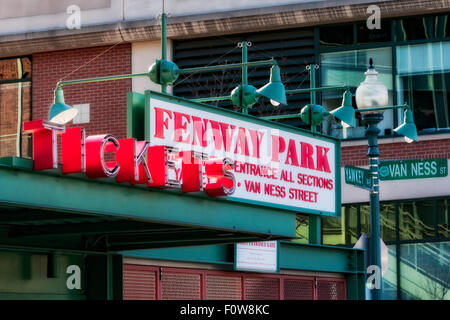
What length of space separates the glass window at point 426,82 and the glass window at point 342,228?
2.80 metres

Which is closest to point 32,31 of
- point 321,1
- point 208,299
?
point 321,1

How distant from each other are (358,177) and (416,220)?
9113 mm

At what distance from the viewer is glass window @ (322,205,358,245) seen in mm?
28922

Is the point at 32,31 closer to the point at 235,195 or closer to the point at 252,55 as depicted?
the point at 252,55

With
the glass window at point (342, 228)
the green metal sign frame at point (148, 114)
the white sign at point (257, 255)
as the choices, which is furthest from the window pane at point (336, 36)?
the green metal sign frame at point (148, 114)

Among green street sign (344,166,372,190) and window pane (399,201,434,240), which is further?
window pane (399,201,434,240)

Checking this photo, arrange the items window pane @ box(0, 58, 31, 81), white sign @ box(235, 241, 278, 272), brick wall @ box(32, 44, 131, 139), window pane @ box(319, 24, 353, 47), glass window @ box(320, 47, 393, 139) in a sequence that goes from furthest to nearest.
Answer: window pane @ box(0, 58, 31, 81)
brick wall @ box(32, 44, 131, 139)
window pane @ box(319, 24, 353, 47)
glass window @ box(320, 47, 393, 139)
white sign @ box(235, 241, 278, 272)

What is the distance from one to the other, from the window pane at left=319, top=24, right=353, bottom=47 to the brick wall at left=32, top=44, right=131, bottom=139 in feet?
18.4

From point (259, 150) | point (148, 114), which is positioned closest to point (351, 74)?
point (259, 150)

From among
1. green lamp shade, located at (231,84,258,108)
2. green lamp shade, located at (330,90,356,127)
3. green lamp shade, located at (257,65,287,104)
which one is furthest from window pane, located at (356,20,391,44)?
green lamp shade, located at (257,65,287,104)

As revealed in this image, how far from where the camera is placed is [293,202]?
17.7 metres

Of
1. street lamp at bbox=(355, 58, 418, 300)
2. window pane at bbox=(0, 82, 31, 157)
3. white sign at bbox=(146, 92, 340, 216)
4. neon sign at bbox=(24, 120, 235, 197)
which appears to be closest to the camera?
neon sign at bbox=(24, 120, 235, 197)

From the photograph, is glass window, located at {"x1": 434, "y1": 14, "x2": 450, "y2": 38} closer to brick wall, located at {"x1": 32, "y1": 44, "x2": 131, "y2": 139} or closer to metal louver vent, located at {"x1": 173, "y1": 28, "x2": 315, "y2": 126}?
metal louver vent, located at {"x1": 173, "y1": 28, "x2": 315, "y2": 126}

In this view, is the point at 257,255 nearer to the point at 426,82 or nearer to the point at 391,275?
the point at 391,275
